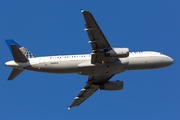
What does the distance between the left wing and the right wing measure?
7866mm

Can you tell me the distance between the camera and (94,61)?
46344 millimetres

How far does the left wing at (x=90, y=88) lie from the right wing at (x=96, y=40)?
7.87m

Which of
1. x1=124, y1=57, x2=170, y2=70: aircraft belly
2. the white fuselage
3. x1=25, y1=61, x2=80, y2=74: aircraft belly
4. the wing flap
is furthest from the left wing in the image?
the wing flap

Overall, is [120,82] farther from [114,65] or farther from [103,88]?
[114,65]

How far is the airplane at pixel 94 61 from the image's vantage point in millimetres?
43688

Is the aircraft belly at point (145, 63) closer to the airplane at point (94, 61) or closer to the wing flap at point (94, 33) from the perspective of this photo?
the airplane at point (94, 61)

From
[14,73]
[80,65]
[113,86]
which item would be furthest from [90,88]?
[14,73]

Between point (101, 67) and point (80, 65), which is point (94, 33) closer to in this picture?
point (80, 65)

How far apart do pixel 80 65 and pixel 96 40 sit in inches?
253

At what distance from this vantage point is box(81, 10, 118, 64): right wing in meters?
39.4

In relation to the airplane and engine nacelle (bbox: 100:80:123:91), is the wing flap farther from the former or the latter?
engine nacelle (bbox: 100:80:123:91)

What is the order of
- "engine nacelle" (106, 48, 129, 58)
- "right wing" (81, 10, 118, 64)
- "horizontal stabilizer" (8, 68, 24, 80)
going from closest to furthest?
1. "right wing" (81, 10, 118, 64)
2. "engine nacelle" (106, 48, 129, 58)
3. "horizontal stabilizer" (8, 68, 24, 80)

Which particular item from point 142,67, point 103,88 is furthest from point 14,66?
point 142,67

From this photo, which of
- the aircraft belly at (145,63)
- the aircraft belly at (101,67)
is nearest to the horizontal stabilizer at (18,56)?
the aircraft belly at (101,67)
